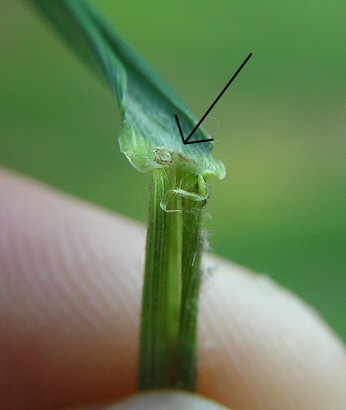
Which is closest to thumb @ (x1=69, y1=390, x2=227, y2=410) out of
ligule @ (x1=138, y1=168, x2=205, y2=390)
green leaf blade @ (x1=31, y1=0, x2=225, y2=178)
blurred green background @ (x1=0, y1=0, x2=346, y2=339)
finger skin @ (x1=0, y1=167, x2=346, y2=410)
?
ligule @ (x1=138, y1=168, x2=205, y2=390)

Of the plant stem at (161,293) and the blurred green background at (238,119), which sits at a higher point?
the blurred green background at (238,119)

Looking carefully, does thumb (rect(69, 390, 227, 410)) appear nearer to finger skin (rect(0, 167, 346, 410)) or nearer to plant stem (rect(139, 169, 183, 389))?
plant stem (rect(139, 169, 183, 389))

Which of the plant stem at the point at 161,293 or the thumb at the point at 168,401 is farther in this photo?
the thumb at the point at 168,401

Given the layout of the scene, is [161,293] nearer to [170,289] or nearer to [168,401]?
[170,289]

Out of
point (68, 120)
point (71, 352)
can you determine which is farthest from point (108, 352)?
point (68, 120)

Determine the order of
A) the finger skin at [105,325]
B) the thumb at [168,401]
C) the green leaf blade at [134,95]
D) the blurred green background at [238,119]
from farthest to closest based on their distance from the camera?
the blurred green background at [238,119], the finger skin at [105,325], the thumb at [168,401], the green leaf blade at [134,95]

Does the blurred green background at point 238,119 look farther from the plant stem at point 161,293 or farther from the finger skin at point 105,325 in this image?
the plant stem at point 161,293

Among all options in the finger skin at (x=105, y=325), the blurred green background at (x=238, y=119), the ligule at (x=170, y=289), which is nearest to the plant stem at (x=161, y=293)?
the ligule at (x=170, y=289)

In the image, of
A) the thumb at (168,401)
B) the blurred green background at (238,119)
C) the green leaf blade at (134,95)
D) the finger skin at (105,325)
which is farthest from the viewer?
the blurred green background at (238,119)
